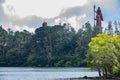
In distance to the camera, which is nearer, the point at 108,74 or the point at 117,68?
the point at 117,68

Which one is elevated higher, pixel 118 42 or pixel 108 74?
pixel 118 42

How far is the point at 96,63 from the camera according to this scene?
9819cm

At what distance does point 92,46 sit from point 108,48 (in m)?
4.92

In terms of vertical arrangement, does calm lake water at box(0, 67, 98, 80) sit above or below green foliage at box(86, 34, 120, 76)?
below

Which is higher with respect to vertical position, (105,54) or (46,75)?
(105,54)

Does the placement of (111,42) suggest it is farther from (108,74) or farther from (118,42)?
(108,74)

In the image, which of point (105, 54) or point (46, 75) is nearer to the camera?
point (105, 54)

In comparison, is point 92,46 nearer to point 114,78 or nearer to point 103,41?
point 103,41

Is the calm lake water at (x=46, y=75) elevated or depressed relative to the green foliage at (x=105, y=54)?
depressed

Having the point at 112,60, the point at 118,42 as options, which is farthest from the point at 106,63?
the point at 118,42

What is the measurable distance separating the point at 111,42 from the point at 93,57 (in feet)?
19.4

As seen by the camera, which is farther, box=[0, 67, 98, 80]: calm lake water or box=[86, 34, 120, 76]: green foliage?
box=[0, 67, 98, 80]: calm lake water

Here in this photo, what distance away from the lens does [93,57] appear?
3944 inches

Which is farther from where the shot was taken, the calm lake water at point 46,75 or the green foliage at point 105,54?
the calm lake water at point 46,75
